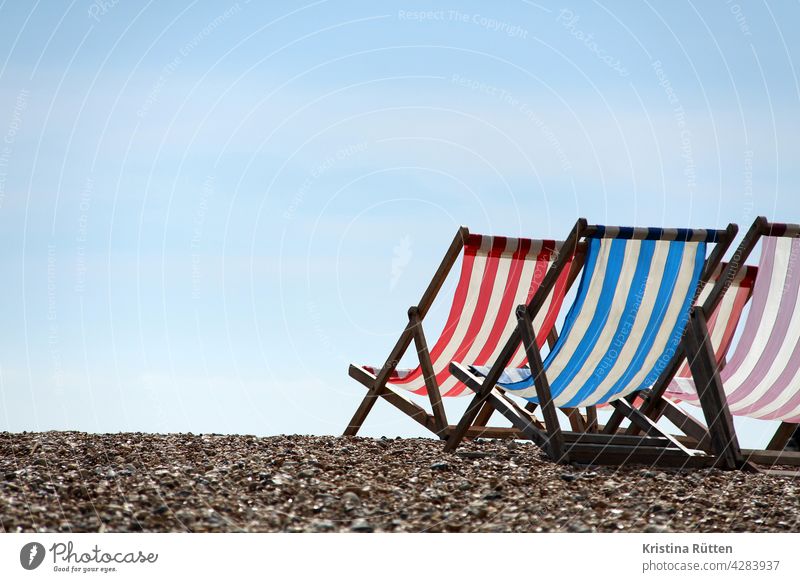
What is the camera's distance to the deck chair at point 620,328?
225 inches

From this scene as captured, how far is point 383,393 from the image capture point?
7.62 m

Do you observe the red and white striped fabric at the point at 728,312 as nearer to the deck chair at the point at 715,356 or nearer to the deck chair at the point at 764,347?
the deck chair at the point at 715,356

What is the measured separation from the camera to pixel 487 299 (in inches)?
280

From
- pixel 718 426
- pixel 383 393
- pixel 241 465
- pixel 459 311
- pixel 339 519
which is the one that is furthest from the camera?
pixel 383 393

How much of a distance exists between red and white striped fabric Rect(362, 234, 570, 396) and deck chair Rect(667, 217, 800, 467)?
122 centimetres

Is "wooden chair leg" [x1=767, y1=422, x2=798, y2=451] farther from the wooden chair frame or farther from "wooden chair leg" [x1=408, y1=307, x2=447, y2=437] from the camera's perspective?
"wooden chair leg" [x1=408, y1=307, x2=447, y2=437]

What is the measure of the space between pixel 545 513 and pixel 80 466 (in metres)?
2.36

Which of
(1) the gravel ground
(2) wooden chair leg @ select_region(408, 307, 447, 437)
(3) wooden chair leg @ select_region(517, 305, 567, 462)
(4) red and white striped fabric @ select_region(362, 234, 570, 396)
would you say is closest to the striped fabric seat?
(4) red and white striped fabric @ select_region(362, 234, 570, 396)

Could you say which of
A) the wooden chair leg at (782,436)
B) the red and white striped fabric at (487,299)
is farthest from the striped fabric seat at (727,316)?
the red and white striped fabric at (487,299)

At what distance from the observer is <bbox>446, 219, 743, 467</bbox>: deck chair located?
225 inches

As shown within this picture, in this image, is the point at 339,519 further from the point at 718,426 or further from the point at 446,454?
the point at 718,426

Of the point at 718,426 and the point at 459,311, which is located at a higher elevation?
the point at 459,311
